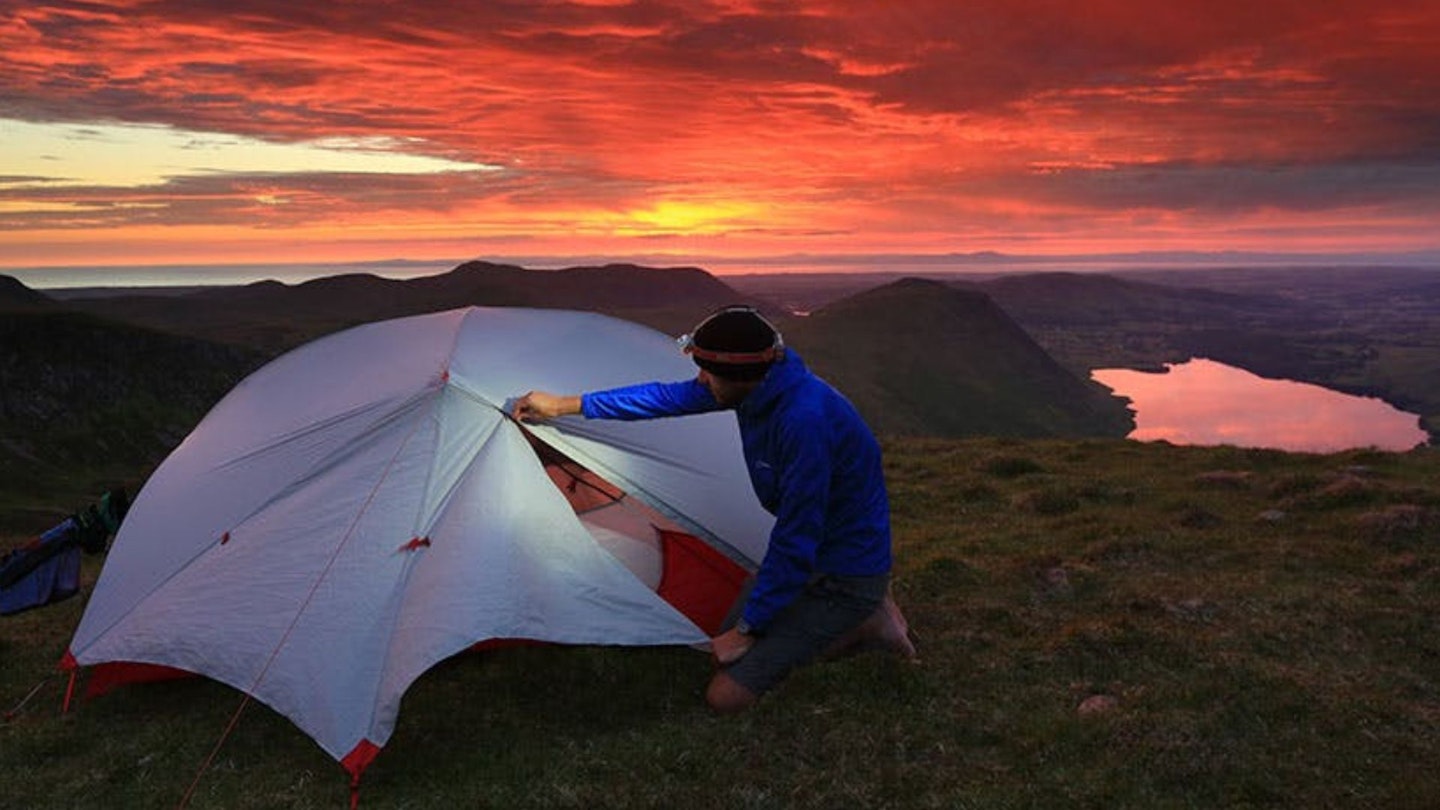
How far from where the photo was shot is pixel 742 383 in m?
8.01

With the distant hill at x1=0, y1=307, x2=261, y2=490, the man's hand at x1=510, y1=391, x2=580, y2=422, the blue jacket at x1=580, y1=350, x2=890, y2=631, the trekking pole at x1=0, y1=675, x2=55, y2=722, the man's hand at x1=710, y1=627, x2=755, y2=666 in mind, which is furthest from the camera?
the distant hill at x1=0, y1=307, x2=261, y2=490

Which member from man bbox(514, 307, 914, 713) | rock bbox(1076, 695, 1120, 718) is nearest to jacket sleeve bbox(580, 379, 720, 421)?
man bbox(514, 307, 914, 713)

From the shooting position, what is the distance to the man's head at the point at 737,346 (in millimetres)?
7762

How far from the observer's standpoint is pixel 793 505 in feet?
25.9

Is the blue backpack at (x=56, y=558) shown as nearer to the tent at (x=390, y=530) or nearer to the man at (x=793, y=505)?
the tent at (x=390, y=530)

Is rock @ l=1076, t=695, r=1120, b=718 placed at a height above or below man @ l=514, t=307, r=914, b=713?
below

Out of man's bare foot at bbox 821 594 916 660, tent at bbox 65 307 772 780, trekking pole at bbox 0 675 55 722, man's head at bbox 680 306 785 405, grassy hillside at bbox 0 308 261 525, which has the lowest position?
grassy hillside at bbox 0 308 261 525

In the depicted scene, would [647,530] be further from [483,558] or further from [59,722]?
[59,722]

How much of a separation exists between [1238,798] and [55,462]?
410 feet

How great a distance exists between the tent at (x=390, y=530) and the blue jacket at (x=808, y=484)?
127 cm

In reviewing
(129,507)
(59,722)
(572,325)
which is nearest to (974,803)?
(572,325)

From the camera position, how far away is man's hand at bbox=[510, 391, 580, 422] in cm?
928

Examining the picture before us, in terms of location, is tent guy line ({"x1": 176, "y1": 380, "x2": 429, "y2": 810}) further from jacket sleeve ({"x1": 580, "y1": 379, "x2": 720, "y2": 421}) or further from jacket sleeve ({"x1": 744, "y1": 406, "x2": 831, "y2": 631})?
jacket sleeve ({"x1": 744, "y1": 406, "x2": 831, "y2": 631})

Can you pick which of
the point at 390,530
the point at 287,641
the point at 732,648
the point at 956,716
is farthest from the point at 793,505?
the point at 287,641
